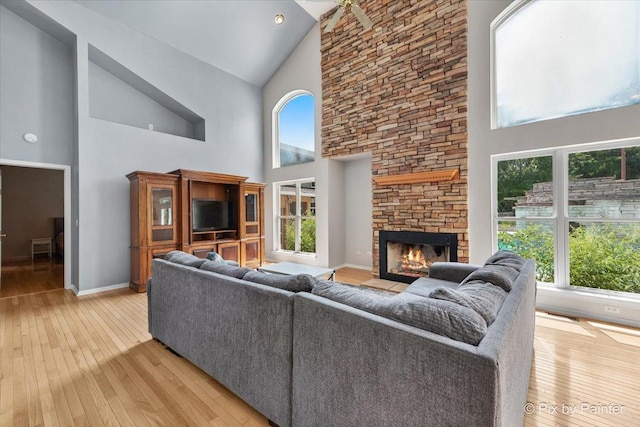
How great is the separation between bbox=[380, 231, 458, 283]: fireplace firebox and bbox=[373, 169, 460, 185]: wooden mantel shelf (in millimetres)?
850

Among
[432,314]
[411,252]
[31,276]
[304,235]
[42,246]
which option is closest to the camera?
[432,314]

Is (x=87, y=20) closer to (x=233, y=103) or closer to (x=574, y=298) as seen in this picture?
(x=233, y=103)

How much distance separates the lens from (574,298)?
330cm

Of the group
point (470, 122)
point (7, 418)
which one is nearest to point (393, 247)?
point (470, 122)

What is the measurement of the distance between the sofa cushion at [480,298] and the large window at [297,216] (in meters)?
4.95

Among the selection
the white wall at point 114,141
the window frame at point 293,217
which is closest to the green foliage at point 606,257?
the window frame at point 293,217

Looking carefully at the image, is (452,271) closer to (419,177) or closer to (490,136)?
(419,177)

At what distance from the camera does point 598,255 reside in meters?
3.30

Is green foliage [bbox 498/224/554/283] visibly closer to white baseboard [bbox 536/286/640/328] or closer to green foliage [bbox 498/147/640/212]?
white baseboard [bbox 536/286/640/328]

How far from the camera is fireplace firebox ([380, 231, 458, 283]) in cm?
426

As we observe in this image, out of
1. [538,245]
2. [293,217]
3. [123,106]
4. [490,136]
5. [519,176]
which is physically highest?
[123,106]

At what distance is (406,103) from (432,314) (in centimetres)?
426

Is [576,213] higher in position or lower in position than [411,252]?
higher

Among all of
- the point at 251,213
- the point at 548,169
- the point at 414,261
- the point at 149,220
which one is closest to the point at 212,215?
the point at 251,213
